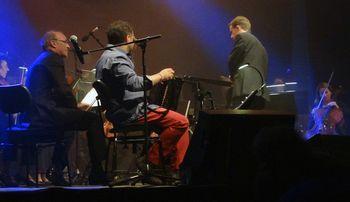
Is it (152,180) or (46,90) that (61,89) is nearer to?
(46,90)

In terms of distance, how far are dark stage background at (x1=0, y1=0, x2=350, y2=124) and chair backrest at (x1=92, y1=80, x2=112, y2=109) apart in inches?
165

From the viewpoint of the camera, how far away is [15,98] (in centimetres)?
445

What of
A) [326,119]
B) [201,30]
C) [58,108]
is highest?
[201,30]

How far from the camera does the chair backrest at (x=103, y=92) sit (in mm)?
4067

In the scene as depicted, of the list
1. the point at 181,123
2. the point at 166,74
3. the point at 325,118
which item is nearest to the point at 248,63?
the point at 181,123

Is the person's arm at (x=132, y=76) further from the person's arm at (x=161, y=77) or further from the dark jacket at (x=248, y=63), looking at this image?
the dark jacket at (x=248, y=63)

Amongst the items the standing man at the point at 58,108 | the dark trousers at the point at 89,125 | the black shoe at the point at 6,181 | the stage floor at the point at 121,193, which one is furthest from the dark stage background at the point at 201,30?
the stage floor at the point at 121,193

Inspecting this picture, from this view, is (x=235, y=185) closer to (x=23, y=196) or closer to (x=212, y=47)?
(x=23, y=196)

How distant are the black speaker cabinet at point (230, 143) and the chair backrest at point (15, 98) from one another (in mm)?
1991

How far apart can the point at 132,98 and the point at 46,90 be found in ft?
3.35

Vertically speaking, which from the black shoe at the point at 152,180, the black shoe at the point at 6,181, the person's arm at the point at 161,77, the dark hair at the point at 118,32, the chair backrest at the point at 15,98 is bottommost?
the black shoe at the point at 6,181

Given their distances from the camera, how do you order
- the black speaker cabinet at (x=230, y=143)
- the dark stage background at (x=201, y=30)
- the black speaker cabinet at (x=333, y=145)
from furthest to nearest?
the dark stage background at (x=201, y=30) → the black speaker cabinet at (x=230, y=143) → the black speaker cabinet at (x=333, y=145)

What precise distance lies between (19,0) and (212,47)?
3719 millimetres

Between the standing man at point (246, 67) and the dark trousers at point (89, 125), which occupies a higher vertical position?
the standing man at point (246, 67)
